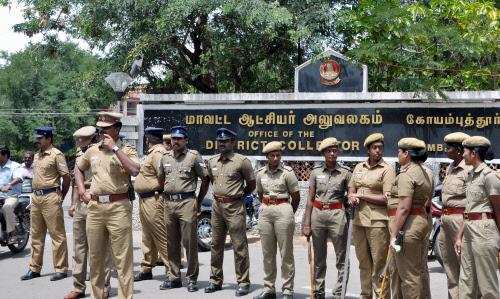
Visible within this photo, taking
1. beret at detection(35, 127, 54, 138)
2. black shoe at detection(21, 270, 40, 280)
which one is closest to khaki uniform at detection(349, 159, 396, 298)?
beret at detection(35, 127, 54, 138)

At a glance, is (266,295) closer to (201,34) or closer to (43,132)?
(43,132)

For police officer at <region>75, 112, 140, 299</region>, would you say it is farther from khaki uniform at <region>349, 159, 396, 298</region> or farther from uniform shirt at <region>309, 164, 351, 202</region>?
khaki uniform at <region>349, 159, 396, 298</region>

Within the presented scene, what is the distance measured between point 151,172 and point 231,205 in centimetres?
147

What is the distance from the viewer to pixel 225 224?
336 inches

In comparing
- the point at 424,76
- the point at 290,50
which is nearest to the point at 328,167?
the point at 424,76

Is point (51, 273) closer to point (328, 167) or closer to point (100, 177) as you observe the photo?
point (100, 177)

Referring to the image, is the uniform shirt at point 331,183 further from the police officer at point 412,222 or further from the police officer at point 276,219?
the police officer at point 412,222

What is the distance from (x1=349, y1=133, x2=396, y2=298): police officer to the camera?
7.29 m

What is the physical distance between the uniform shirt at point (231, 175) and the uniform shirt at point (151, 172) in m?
1.04

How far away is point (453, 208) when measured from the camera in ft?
23.7

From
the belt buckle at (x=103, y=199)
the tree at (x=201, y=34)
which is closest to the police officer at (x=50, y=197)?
the belt buckle at (x=103, y=199)

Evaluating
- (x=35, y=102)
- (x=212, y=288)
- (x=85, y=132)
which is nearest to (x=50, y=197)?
(x=85, y=132)

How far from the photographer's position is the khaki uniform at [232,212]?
329 inches

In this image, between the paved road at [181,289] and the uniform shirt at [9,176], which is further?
the uniform shirt at [9,176]
